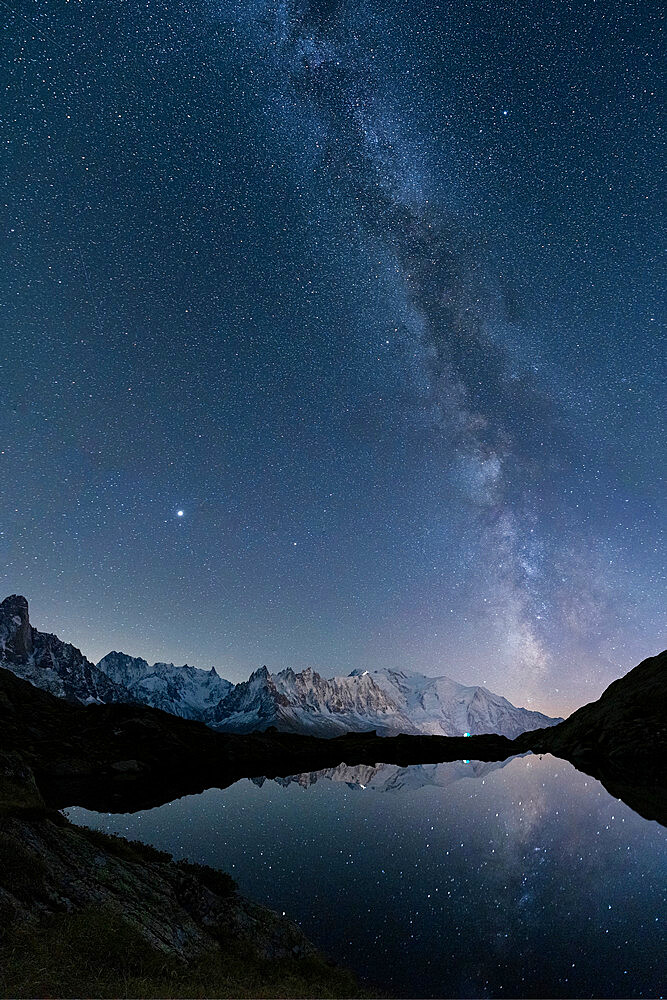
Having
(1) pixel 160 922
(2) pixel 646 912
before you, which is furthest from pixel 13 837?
(2) pixel 646 912

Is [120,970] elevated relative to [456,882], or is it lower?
elevated

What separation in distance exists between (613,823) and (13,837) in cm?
5147

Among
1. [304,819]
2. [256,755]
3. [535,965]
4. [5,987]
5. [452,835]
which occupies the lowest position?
[256,755]

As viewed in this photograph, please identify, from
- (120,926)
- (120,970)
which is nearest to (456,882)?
(120,926)

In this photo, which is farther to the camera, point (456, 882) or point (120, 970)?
point (456, 882)

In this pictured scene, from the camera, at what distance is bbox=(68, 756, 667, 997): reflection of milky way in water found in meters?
20.2

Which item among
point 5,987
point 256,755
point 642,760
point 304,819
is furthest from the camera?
point 256,755

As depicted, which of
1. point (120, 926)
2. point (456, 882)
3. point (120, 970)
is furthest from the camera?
point (456, 882)

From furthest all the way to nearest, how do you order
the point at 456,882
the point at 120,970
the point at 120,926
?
1. the point at 456,882
2. the point at 120,926
3. the point at 120,970

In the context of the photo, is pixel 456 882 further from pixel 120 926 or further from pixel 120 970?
pixel 120 970

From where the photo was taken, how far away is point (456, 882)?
1172 inches

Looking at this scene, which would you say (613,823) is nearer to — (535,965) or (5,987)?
(535,965)

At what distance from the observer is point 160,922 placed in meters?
17.8

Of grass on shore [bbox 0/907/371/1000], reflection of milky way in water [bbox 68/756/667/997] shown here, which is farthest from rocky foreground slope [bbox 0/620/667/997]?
reflection of milky way in water [bbox 68/756/667/997]
